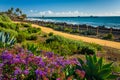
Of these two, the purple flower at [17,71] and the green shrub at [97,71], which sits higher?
the purple flower at [17,71]

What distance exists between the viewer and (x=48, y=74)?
5617 mm

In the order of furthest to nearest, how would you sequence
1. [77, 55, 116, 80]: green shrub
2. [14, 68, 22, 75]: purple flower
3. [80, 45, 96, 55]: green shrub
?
[80, 45, 96, 55]: green shrub
[77, 55, 116, 80]: green shrub
[14, 68, 22, 75]: purple flower

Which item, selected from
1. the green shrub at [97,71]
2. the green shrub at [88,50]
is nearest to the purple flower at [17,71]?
the green shrub at [97,71]

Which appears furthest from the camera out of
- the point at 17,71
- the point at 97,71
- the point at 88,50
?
the point at 88,50

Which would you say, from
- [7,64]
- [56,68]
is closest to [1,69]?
[7,64]

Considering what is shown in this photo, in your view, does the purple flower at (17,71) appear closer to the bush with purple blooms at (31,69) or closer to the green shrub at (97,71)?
the bush with purple blooms at (31,69)

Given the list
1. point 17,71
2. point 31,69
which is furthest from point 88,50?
point 17,71

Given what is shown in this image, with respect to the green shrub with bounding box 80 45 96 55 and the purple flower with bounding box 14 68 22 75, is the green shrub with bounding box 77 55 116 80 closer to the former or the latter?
the purple flower with bounding box 14 68 22 75

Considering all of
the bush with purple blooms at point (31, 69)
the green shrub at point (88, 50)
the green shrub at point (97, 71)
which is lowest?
the green shrub at point (88, 50)

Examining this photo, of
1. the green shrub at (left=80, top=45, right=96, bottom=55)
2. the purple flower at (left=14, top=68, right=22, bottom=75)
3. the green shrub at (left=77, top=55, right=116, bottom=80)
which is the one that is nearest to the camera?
the purple flower at (left=14, top=68, right=22, bottom=75)

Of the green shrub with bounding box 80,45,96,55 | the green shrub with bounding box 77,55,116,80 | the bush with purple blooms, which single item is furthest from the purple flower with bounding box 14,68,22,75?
the green shrub with bounding box 80,45,96,55

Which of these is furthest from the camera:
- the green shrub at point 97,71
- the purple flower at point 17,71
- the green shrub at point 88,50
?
the green shrub at point 88,50

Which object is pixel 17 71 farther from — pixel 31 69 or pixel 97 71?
pixel 97 71

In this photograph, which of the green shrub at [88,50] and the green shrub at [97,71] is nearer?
the green shrub at [97,71]
